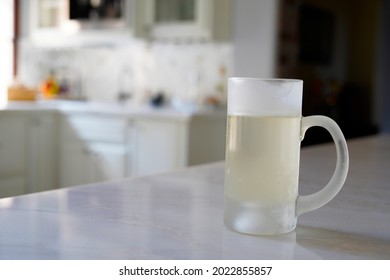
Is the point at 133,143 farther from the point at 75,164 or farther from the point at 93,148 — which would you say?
the point at 75,164

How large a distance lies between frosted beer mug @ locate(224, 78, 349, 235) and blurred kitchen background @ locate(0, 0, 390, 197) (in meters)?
2.65

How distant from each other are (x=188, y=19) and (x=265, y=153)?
2784 mm

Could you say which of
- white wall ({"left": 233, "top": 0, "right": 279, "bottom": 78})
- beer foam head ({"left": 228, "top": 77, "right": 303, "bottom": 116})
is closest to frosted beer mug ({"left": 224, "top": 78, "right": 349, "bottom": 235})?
beer foam head ({"left": 228, "top": 77, "right": 303, "bottom": 116})

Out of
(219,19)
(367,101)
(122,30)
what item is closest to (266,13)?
(219,19)

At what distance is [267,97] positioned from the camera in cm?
55

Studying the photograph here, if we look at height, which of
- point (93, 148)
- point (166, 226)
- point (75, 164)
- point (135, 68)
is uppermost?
point (135, 68)

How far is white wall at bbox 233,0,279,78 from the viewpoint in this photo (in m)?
3.15

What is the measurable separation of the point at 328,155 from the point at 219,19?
210 cm

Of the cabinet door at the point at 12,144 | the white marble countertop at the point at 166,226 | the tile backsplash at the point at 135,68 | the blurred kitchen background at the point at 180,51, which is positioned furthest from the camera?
the tile backsplash at the point at 135,68

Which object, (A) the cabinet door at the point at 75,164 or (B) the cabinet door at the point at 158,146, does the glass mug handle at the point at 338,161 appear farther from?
(A) the cabinet door at the point at 75,164

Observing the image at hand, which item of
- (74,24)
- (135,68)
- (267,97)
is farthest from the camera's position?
(135,68)

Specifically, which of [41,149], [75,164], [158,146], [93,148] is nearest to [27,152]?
[41,149]

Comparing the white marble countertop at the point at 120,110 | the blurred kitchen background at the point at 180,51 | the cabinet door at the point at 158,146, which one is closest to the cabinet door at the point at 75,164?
the white marble countertop at the point at 120,110

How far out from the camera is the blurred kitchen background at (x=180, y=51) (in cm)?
322
